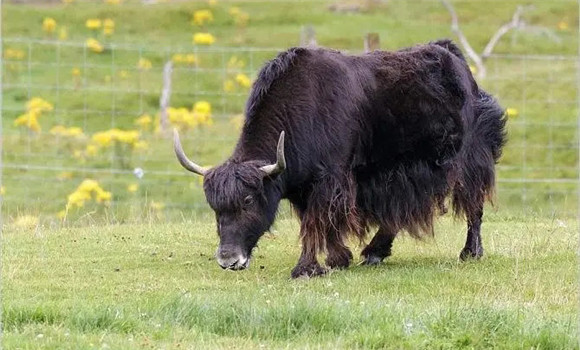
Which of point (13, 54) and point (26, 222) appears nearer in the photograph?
point (26, 222)

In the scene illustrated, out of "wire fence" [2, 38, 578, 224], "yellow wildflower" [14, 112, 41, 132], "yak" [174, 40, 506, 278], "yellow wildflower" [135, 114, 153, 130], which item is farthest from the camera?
"yellow wildflower" [135, 114, 153, 130]

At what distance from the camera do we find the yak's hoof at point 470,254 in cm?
934

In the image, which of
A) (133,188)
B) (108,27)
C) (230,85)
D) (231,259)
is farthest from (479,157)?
(108,27)

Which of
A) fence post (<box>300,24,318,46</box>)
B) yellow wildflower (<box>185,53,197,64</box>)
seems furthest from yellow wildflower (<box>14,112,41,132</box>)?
yellow wildflower (<box>185,53,197,64</box>)

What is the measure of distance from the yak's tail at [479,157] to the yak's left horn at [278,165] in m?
1.84

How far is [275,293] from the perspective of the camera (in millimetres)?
7602

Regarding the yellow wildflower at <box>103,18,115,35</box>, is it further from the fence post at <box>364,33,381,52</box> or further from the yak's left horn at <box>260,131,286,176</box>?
the yak's left horn at <box>260,131,286,176</box>

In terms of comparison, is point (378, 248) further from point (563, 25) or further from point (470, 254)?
point (563, 25)

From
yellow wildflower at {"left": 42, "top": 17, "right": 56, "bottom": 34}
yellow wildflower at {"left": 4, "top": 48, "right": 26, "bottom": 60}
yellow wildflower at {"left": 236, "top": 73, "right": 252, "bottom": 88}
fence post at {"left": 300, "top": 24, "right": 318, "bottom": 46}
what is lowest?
yellow wildflower at {"left": 236, "top": 73, "right": 252, "bottom": 88}

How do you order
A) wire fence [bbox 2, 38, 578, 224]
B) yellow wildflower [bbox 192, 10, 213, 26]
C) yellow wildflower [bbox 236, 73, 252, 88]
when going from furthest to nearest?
yellow wildflower [bbox 192, 10, 213, 26] < yellow wildflower [bbox 236, 73, 252, 88] < wire fence [bbox 2, 38, 578, 224]

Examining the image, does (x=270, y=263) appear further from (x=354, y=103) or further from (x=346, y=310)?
(x=346, y=310)

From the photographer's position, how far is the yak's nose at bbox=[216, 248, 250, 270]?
8000mm

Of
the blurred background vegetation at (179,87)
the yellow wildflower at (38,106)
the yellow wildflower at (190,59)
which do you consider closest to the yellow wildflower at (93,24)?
the blurred background vegetation at (179,87)

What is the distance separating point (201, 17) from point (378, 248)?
24221 millimetres
